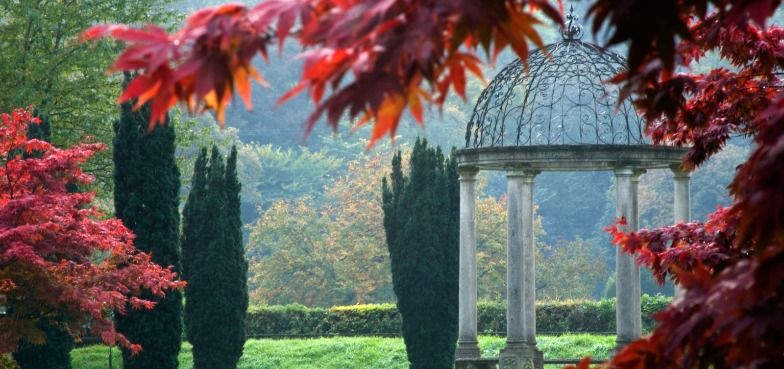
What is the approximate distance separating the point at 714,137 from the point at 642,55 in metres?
5.92

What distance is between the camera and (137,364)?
2322 centimetres

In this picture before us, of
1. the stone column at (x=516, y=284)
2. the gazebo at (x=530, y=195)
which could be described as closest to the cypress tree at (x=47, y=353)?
the gazebo at (x=530, y=195)

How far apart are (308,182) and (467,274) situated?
37.5 m

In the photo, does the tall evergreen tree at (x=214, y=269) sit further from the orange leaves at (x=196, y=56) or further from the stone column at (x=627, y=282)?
the orange leaves at (x=196, y=56)

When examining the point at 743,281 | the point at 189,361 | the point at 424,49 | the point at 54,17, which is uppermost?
the point at 54,17

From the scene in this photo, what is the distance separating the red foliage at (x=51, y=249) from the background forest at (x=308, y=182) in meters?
11.3

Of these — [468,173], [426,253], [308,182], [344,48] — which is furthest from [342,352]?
[308,182]

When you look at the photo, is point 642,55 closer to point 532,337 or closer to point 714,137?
point 714,137

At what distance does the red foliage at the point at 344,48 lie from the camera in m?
3.15

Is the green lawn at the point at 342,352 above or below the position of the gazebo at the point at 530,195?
below

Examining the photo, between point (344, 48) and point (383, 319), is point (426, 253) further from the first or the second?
point (344, 48)

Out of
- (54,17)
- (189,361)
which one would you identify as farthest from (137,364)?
(54,17)

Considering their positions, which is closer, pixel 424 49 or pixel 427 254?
pixel 424 49

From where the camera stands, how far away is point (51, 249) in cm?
1758
